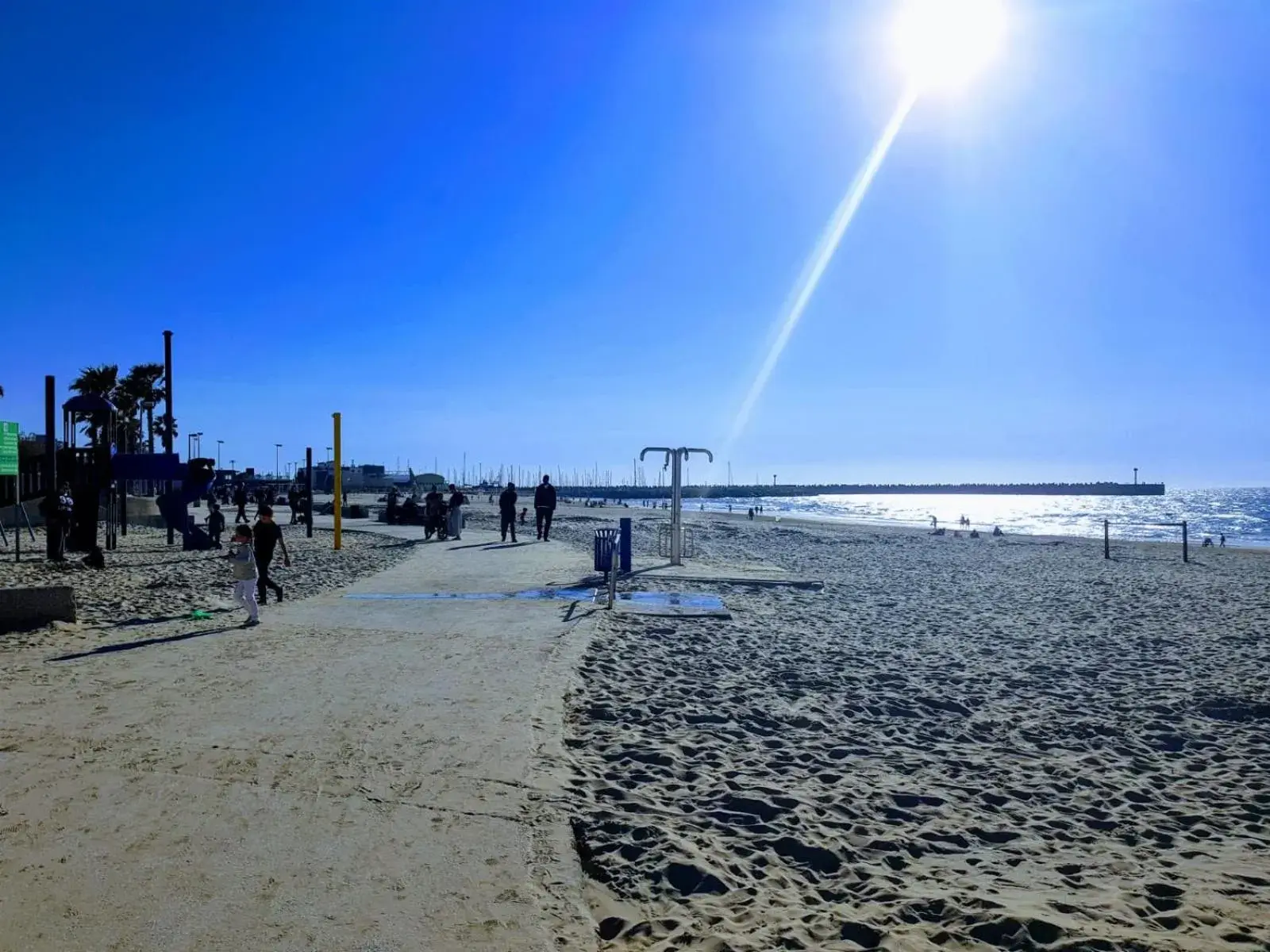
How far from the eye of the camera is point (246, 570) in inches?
419

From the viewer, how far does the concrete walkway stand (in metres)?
3.52

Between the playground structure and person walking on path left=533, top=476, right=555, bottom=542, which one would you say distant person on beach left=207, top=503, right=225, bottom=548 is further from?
person walking on path left=533, top=476, right=555, bottom=542

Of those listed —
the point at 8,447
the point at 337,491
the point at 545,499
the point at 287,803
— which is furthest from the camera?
the point at 545,499

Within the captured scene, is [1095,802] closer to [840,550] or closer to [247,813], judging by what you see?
[247,813]

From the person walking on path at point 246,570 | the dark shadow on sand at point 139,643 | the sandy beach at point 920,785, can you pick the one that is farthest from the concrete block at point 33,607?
the sandy beach at point 920,785

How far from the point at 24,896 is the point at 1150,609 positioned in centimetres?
1663

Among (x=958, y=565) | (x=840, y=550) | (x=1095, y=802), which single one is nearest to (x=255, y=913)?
(x=1095, y=802)

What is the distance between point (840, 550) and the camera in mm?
30094

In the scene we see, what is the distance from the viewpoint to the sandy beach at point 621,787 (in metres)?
3.74

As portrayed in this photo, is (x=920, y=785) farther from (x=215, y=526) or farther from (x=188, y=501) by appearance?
(x=188, y=501)

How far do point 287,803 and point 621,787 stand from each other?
201 cm

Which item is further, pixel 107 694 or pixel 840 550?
pixel 840 550

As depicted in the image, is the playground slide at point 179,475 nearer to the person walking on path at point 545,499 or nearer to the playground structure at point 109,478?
the playground structure at point 109,478

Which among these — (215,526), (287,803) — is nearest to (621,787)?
(287,803)
